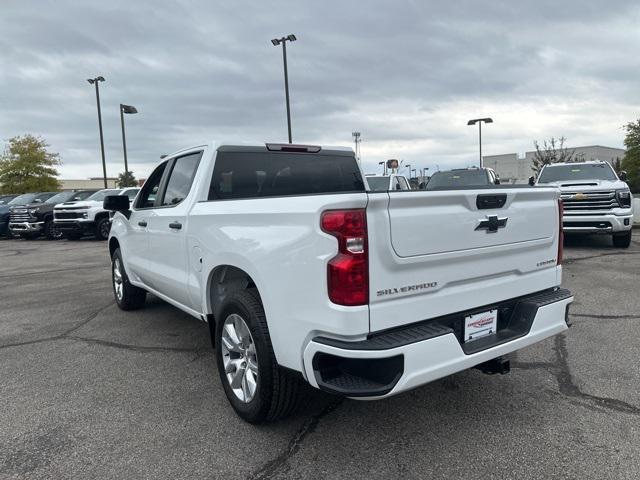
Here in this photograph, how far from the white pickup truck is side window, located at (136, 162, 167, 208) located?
121 centimetres

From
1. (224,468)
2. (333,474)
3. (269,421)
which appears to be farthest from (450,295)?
(224,468)

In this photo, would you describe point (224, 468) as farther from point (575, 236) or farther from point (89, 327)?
point (575, 236)

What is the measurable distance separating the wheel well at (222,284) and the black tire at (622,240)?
32.1 feet

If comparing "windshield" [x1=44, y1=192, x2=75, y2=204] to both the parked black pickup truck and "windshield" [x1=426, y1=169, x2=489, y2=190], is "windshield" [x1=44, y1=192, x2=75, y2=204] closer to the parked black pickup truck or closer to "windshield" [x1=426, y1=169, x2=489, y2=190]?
the parked black pickup truck

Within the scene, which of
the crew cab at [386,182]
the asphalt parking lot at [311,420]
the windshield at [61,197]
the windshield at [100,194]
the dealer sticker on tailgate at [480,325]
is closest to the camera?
the asphalt parking lot at [311,420]

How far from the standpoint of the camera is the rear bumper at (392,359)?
7.96 feet

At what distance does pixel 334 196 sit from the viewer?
8.07 feet

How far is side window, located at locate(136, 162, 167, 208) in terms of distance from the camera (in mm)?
5058

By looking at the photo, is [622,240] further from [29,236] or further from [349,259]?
[29,236]

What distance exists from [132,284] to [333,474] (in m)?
4.03

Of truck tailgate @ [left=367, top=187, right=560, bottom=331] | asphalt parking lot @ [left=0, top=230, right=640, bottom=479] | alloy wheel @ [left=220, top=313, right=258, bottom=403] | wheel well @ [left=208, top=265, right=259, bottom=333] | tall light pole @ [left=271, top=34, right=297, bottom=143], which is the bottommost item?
asphalt parking lot @ [left=0, top=230, right=640, bottom=479]

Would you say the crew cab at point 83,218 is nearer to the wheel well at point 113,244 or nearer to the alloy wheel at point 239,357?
the wheel well at point 113,244

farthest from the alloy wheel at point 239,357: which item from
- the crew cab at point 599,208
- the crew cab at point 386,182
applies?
the crew cab at point 386,182

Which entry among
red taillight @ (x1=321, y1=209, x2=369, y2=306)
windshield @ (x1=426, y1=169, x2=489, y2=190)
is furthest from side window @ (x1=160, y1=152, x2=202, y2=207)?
windshield @ (x1=426, y1=169, x2=489, y2=190)
